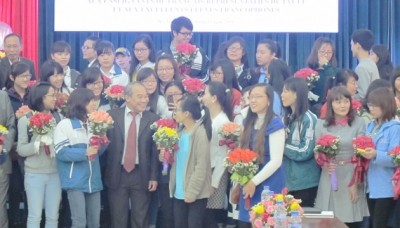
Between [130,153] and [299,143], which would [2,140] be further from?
[299,143]

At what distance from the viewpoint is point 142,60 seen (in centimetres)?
700

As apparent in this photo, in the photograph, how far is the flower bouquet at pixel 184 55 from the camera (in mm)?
6688

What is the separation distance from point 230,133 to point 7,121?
1.83 metres

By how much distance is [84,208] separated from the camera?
5887 millimetres

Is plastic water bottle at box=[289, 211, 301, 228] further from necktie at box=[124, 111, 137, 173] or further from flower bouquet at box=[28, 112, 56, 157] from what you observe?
flower bouquet at box=[28, 112, 56, 157]

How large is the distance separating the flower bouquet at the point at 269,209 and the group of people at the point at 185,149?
1129mm

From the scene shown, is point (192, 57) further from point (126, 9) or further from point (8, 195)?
point (126, 9)

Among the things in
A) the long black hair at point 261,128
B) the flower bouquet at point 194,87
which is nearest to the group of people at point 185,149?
the long black hair at point 261,128

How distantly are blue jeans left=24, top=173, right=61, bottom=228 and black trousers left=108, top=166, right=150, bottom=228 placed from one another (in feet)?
1.40

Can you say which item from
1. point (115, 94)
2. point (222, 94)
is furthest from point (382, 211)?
point (115, 94)

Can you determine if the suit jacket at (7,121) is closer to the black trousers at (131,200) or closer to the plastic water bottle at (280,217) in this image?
the black trousers at (131,200)

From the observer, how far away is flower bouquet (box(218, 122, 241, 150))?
5.62 m

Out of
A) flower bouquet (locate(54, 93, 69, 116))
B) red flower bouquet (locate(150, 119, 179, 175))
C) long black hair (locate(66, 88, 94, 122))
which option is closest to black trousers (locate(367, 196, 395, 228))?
red flower bouquet (locate(150, 119, 179, 175))

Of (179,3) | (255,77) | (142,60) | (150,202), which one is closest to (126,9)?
(179,3)
